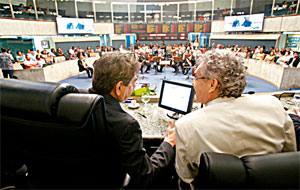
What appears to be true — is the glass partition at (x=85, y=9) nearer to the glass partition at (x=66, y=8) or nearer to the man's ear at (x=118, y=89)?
the glass partition at (x=66, y=8)

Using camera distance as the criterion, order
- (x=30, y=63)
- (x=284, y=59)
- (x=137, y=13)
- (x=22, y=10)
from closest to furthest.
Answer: (x=30, y=63)
(x=284, y=59)
(x=22, y=10)
(x=137, y=13)

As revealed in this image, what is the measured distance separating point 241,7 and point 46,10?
42.2 ft

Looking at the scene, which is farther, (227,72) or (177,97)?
(177,97)

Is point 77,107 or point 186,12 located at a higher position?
point 186,12

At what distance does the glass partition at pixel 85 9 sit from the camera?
1482 centimetres

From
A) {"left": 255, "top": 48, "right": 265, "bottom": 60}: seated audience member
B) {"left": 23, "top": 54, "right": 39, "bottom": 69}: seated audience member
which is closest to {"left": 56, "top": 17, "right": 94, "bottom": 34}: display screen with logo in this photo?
{"left": 23, "top": 54, "right": 39, "bottom": 69}: seated audience member

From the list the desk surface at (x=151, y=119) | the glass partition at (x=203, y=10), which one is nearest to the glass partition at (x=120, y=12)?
the glass partition at (x=203, y=10)

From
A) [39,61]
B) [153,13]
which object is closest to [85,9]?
[153,13]

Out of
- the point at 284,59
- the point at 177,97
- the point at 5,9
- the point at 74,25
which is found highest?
the point at 5,9

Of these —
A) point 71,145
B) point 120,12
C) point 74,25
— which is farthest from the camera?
point 120,12

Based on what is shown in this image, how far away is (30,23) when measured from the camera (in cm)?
993

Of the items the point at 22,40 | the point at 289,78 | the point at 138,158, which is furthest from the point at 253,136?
the point at 22,40

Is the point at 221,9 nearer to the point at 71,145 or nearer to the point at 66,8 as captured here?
the point at 66,8

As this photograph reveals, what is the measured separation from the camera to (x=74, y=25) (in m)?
12.7
